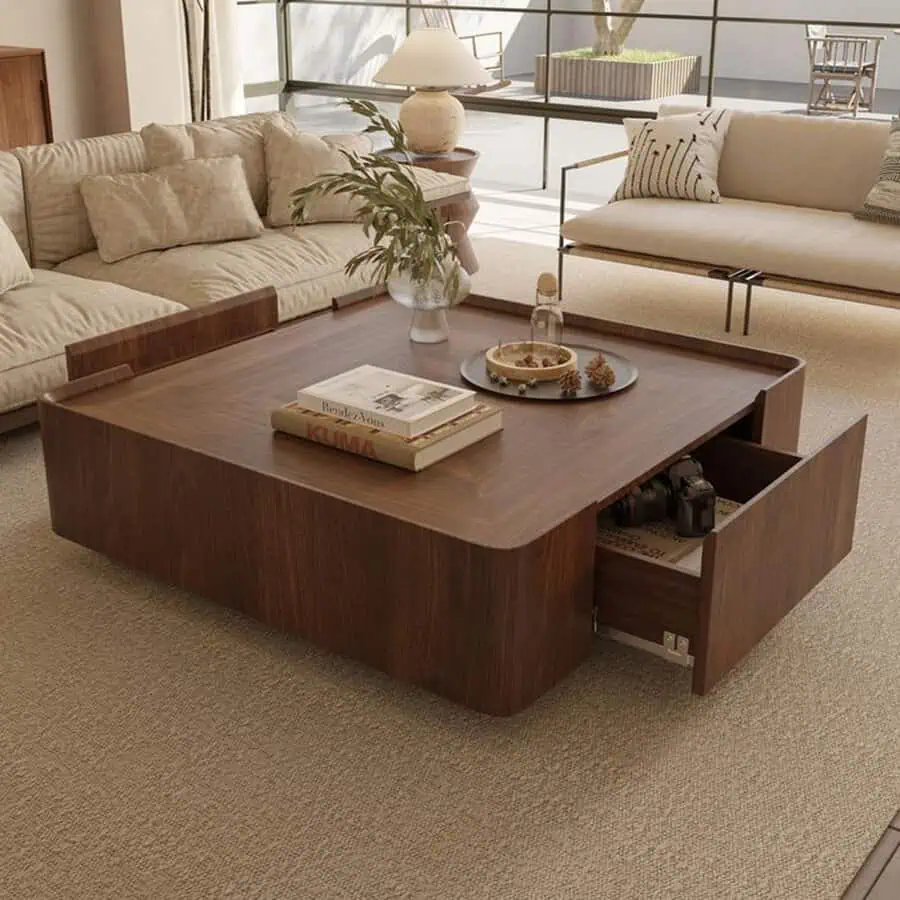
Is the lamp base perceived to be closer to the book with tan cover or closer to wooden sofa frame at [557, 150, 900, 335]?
wooden sofa frame at [557, 150, 900, 335]

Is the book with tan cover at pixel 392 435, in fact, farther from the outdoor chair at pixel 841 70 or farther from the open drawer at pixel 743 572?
the outdoor chair at pixel 841 70

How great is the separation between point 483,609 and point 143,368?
1.55 metres

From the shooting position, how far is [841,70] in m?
6.14

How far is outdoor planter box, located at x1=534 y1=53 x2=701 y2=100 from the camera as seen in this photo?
259 inches

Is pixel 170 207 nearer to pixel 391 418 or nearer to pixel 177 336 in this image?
pixel 177 336

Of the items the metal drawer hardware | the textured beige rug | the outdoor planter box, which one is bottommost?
the textured beige rug

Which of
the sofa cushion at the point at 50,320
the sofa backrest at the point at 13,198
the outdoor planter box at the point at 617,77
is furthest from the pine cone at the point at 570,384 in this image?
the outdoor planter box at the point at 617,77

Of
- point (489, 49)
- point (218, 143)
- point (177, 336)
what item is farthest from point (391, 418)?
point (489, 49)

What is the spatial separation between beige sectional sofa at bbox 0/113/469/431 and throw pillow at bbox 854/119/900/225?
195 cm

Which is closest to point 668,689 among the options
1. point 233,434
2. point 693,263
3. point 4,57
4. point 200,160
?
point 233,434

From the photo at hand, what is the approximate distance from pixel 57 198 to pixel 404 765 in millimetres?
2827

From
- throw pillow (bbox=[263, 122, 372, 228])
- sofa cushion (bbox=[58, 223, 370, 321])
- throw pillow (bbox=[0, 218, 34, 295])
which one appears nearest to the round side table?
throw pillow (bbox=[263, 122, 372, 228])

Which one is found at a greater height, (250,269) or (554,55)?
(554,55)

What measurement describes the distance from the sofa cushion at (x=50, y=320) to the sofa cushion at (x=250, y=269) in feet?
0.56
